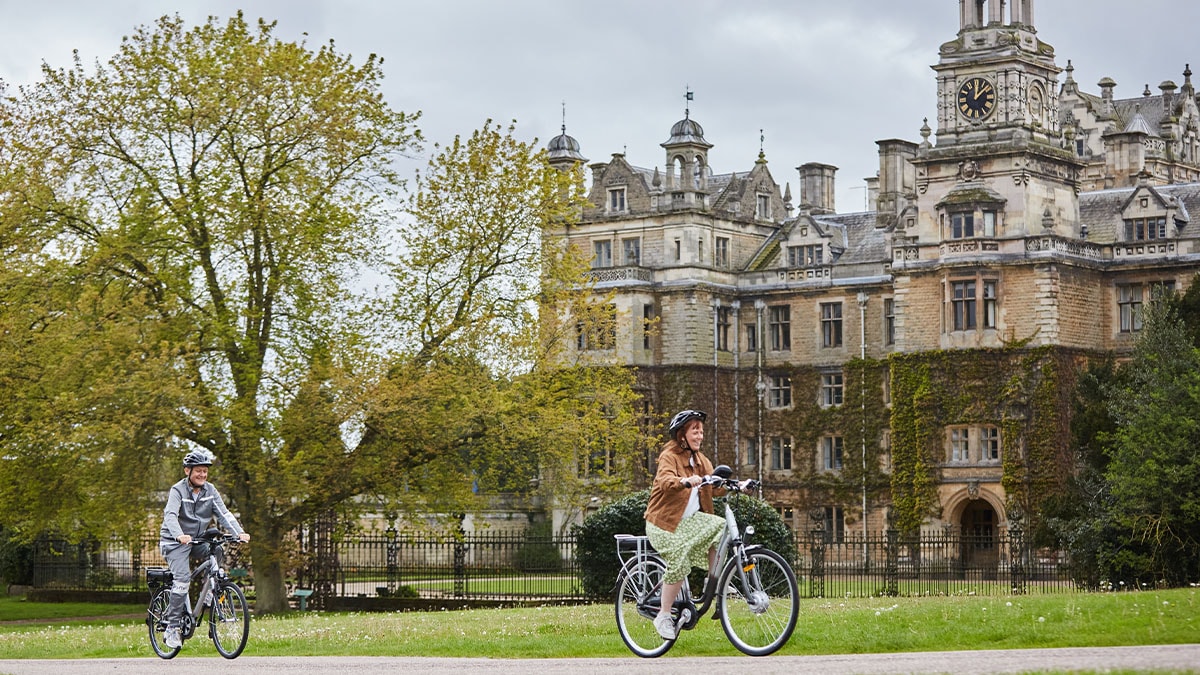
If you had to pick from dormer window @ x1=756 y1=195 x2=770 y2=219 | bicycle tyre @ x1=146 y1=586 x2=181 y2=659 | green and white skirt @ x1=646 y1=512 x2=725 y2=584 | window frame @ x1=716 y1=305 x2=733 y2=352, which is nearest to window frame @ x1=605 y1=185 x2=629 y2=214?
window frame @ x1=716 y1=305 x2=733 y2=352

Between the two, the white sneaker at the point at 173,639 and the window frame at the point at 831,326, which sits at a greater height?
the window frame at the point at 831,326

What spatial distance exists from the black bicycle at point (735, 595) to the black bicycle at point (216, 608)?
12.9ft

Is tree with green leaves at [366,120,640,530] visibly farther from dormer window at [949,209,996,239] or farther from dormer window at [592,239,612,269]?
dormer window at [592,239,612,269]

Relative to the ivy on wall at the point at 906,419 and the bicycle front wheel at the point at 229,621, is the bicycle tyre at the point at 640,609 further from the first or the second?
the ivy on wall at the point at 906,419

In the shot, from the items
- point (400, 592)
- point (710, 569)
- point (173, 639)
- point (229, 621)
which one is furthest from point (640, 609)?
point (400, 592)

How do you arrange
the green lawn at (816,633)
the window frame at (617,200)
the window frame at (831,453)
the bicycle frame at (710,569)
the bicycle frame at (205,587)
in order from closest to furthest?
1. the bicycle frame at (710,569)
2. the green lawn at (816,633)
3. the bicycle frame at (205,587)
4. the window frame at (831,453)
5. the window frame at (617,200)

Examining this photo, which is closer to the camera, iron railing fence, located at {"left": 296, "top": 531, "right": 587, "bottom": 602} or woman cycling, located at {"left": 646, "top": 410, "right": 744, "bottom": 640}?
woman cycling, located at {"left": 646, "top": 410, "right": 744, "bottom": 640}

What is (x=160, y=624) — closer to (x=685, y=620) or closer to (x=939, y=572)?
(x=685, y=620)

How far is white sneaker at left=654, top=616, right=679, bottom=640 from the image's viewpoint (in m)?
15.2

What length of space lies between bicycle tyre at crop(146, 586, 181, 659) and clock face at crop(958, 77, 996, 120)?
40.3 metres

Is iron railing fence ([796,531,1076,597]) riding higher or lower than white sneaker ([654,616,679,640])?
lower

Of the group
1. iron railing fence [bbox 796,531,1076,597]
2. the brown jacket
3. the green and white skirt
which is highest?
the brown jacket

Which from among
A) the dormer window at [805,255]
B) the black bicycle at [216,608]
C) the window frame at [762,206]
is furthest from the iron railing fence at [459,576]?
the window frame at [762,206]

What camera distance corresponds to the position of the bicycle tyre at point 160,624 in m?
17.9
